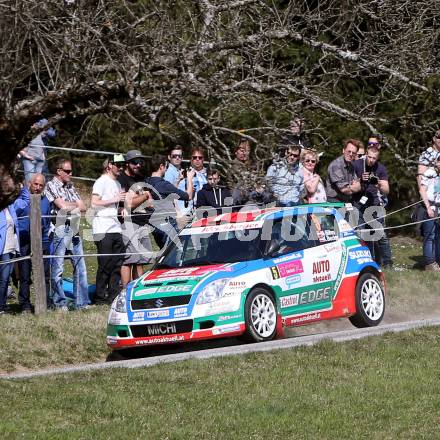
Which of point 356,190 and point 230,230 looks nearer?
point 230,230

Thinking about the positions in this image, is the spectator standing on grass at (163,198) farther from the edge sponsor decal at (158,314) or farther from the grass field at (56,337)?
the edge sponsor decal at (158,314)

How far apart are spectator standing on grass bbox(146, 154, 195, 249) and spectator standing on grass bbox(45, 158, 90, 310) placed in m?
1.11

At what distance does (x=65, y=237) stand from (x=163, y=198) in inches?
64.8

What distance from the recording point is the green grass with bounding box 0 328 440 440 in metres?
9.55

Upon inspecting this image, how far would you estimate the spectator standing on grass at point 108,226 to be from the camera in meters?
16.5

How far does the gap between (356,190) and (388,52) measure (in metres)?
9.18

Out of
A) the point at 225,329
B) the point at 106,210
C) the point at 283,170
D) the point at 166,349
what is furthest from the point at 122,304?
the point at 283,170

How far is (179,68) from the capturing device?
896 centimetres

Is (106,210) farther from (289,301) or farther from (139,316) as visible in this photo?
(289,301)

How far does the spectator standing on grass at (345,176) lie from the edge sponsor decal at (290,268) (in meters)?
4.11

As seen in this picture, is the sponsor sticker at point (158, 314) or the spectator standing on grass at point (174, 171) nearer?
the sponsor sticker at point (158, 314)

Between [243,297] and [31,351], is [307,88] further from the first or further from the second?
[31,351]

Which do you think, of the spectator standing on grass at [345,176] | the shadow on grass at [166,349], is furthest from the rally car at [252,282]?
the spectator standing on grass at [345,176]

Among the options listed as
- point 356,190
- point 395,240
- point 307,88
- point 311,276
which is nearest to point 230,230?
point 311,276
